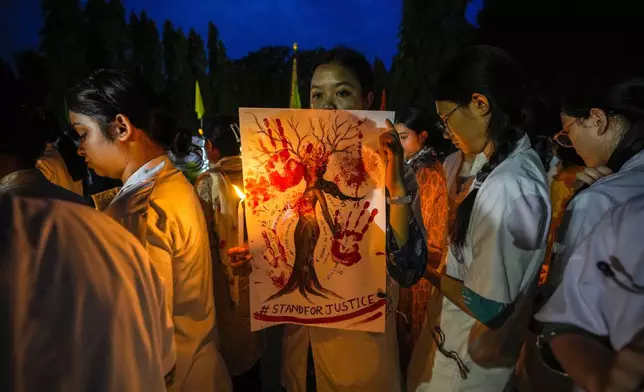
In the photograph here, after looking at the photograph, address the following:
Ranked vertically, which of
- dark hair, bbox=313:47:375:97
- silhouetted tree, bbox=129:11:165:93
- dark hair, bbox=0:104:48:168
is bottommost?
dark hair, bbox=0:104:48:168

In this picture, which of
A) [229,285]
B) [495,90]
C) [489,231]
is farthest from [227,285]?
[495,90]

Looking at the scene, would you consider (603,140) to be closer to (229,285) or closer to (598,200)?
(598,200)

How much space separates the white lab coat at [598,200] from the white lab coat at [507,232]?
7.4 inches

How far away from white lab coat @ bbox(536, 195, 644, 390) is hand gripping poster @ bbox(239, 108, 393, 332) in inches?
31.6

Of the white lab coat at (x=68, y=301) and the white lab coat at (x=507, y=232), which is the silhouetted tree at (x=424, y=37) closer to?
the white lab coat at (x=507, y=232)

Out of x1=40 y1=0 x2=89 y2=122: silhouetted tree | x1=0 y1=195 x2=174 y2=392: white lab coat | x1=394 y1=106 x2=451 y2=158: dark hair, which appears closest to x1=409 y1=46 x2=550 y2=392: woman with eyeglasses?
x1=0 y1=195 x2=174 y2=392: white lab coat

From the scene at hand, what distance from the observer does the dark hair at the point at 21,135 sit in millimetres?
1258

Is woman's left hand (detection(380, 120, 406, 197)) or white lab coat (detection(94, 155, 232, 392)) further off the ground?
woman's left hand (detection(380, 120, 406, 197))

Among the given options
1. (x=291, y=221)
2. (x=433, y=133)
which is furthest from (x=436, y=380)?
(x=433, y=133)

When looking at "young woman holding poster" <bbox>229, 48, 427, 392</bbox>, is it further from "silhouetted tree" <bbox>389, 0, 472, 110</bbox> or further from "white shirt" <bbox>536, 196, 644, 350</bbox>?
"silhouetted tree" <bbox>389, 0, 472, 110</bbox>

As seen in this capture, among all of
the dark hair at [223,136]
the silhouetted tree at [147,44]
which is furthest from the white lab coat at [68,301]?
the silhouetted tree at [147,44]

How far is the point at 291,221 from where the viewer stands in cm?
186

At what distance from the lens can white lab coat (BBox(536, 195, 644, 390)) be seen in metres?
1.01

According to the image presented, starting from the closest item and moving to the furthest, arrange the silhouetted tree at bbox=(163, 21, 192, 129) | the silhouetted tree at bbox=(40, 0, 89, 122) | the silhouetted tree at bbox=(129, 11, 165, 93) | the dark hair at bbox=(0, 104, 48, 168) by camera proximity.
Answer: the dark hair at bbox=(0, 104, 48, 168) < the silhouetted tree at bbox=(40, 0, 89, 122) < the silhouetted tree at bbox=(129, 11, 165, 93) < the silhouetted tree at bbox=(163, 21, 192, 129)
